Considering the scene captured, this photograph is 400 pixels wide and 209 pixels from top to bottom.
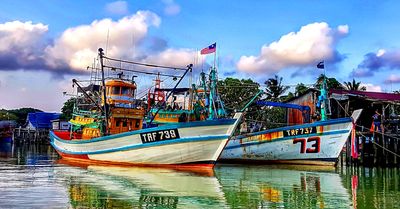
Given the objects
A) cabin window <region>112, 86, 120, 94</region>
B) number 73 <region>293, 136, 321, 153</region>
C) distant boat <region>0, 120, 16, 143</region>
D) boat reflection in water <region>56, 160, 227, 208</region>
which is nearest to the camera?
boat reflection in water <region>56, 160, 227, 208</region>

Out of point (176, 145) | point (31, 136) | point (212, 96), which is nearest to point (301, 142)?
point (212, 96)

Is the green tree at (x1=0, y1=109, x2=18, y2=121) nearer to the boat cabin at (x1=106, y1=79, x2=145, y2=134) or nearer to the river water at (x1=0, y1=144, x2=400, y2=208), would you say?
the boat cabin at (x1=106, y1=79, x2=145, y2=134)

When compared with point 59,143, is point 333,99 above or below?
above

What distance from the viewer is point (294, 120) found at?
32.2 meters

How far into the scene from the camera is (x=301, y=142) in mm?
24719

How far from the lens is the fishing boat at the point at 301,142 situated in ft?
77.9

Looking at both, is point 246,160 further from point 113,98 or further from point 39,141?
point 39,141

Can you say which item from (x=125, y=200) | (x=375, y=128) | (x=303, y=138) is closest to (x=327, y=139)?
(x=303, y=138)

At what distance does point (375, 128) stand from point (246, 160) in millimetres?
7140

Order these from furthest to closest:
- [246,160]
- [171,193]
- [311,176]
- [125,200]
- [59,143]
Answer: [59,143] → [246,160] → [311,176] → [171,193] → [125,200]

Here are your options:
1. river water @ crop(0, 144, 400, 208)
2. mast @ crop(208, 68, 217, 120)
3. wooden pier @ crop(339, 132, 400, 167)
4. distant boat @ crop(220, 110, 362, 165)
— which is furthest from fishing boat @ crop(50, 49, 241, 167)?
wooden pier @ crop(339, 132, 400, 167)

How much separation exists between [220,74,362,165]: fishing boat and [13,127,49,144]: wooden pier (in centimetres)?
4165

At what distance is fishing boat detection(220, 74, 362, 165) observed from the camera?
2375cm

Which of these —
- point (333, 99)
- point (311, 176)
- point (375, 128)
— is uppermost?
point (333, 99)
